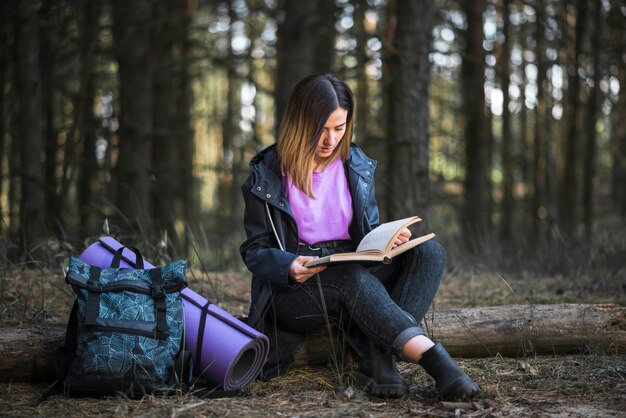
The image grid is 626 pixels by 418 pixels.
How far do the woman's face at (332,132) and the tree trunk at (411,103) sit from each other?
3154mm

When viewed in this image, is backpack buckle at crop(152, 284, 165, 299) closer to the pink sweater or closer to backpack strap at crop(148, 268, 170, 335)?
backpack strap at crop(148, 268, 170, 335)

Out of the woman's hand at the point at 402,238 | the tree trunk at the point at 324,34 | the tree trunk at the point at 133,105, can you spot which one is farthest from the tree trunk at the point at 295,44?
the woman's hand at the point at 402,238

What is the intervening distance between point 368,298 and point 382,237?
28cm


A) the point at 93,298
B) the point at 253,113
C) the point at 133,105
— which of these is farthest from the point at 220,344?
the point at 253,113

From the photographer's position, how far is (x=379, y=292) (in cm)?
317

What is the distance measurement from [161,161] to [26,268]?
579 centimetres

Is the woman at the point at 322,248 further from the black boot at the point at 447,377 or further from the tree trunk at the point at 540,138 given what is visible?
the tree trunk at the point at 540,138

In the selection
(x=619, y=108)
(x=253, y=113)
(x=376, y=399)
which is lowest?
(x=376, y=399)

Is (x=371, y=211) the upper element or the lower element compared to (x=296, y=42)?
lower

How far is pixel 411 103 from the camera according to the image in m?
6.57

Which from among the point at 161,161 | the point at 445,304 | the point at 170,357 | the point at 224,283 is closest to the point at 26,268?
the point at 224,283

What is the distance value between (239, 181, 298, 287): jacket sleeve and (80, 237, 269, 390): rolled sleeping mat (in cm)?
25

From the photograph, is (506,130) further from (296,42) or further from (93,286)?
(93,286)

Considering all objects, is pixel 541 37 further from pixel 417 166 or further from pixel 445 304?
pixel 445 304
